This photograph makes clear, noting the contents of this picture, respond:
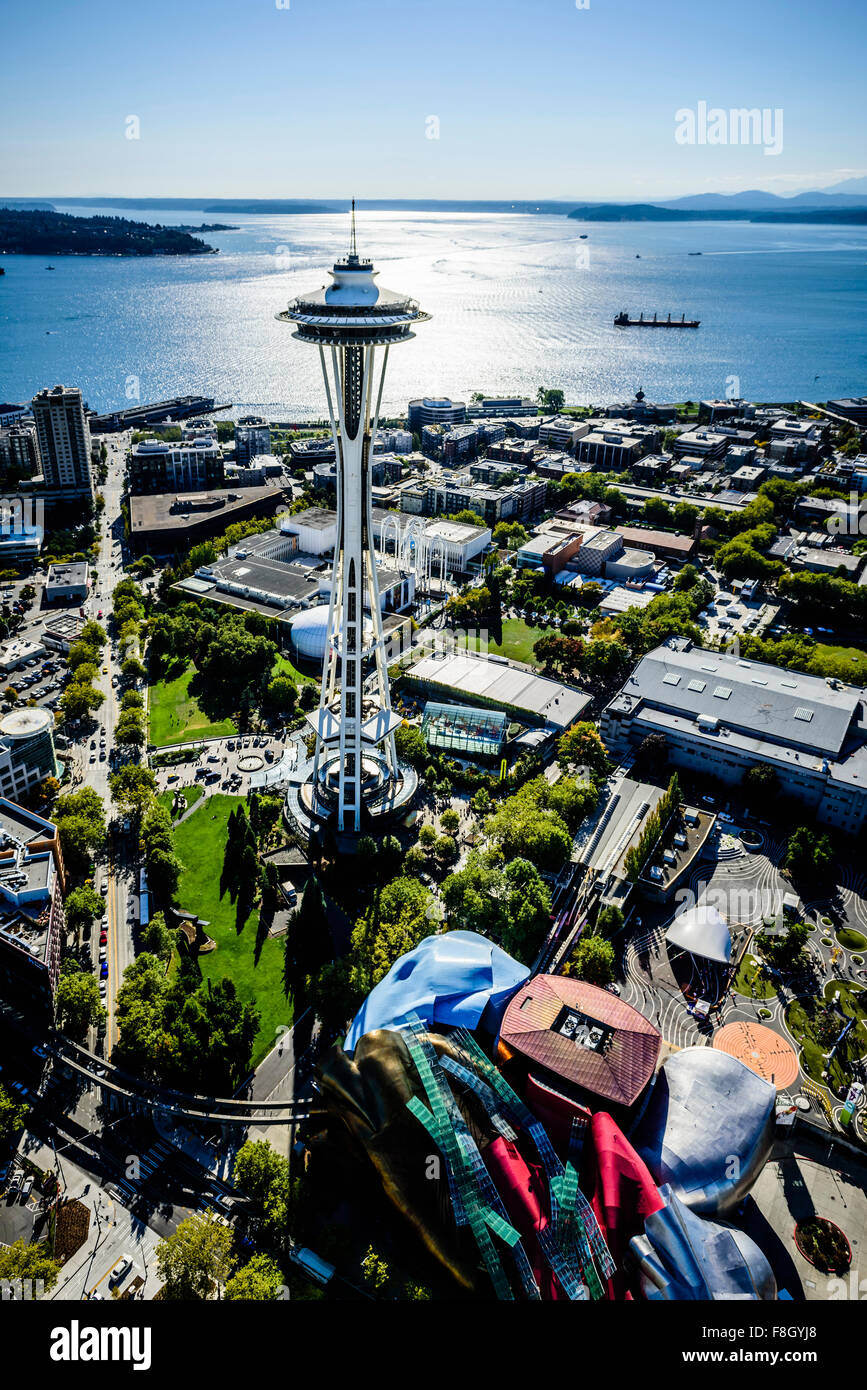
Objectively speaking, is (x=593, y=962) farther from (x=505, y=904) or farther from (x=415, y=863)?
(x=415, y=863)

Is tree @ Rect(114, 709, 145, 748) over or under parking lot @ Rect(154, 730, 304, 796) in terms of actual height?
over

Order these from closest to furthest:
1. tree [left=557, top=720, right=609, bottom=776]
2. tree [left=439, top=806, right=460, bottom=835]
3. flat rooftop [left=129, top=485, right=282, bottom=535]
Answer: tree [left=439, top=806, right=460, bottom=835], tree [left=557, top=720, right=609, bottom=776], flat rooftop [left=129, top=485, right=282, bottom=535]

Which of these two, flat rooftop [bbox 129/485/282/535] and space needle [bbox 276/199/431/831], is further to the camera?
flat rooftop [bbox 129/485/282/535]

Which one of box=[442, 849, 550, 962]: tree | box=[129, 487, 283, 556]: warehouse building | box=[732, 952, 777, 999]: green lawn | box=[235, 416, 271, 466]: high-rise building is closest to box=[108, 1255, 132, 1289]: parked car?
box=[442, 849, 550, 962]: tree

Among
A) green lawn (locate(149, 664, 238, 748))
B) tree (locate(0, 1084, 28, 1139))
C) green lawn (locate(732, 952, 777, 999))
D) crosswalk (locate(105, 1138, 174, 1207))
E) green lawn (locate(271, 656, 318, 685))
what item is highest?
green lawn (locate(271, 656, 318, 685))

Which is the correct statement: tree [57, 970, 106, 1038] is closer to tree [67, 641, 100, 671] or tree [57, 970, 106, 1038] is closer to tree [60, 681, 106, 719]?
tree [60, 681, 106, 719]

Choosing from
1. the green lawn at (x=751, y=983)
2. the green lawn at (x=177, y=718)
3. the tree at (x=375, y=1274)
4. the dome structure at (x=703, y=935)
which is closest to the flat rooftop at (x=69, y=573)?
the green lawn at (x=177, y=718)

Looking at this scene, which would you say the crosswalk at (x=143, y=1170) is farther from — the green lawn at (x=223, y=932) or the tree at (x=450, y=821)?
the tree at (x=450, y=821)
